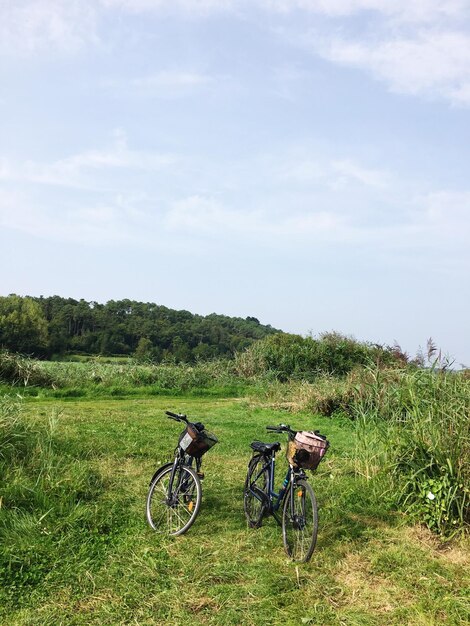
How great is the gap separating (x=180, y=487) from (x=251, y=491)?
724 mm

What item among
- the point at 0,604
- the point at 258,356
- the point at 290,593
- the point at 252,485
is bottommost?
the point at 0,604

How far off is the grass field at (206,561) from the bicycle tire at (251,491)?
138 mm

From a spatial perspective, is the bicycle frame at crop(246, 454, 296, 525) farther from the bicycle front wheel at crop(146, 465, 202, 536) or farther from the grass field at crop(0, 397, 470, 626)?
the bicycle front wheel at crop(146, 465, 202, 536)

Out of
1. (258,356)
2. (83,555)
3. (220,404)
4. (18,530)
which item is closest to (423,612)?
(83,555)

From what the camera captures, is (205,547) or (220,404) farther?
(220,404)

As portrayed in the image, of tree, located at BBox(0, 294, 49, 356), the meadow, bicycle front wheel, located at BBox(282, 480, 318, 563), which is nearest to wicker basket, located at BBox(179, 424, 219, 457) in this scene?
the meadow

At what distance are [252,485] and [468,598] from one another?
7.23ft

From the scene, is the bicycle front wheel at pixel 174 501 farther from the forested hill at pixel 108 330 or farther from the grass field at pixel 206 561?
the forested hill at pixel 108 330

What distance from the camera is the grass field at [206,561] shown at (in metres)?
4.09

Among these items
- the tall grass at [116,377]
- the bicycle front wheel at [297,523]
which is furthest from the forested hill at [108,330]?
the bicycle front wheel at [297,523]

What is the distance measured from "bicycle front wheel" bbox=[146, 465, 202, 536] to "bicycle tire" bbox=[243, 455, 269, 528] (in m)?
0.57

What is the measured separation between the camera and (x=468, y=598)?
424 cm

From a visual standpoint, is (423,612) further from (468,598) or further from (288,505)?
(288,505)

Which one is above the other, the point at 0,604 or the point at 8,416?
the point at 8,416
